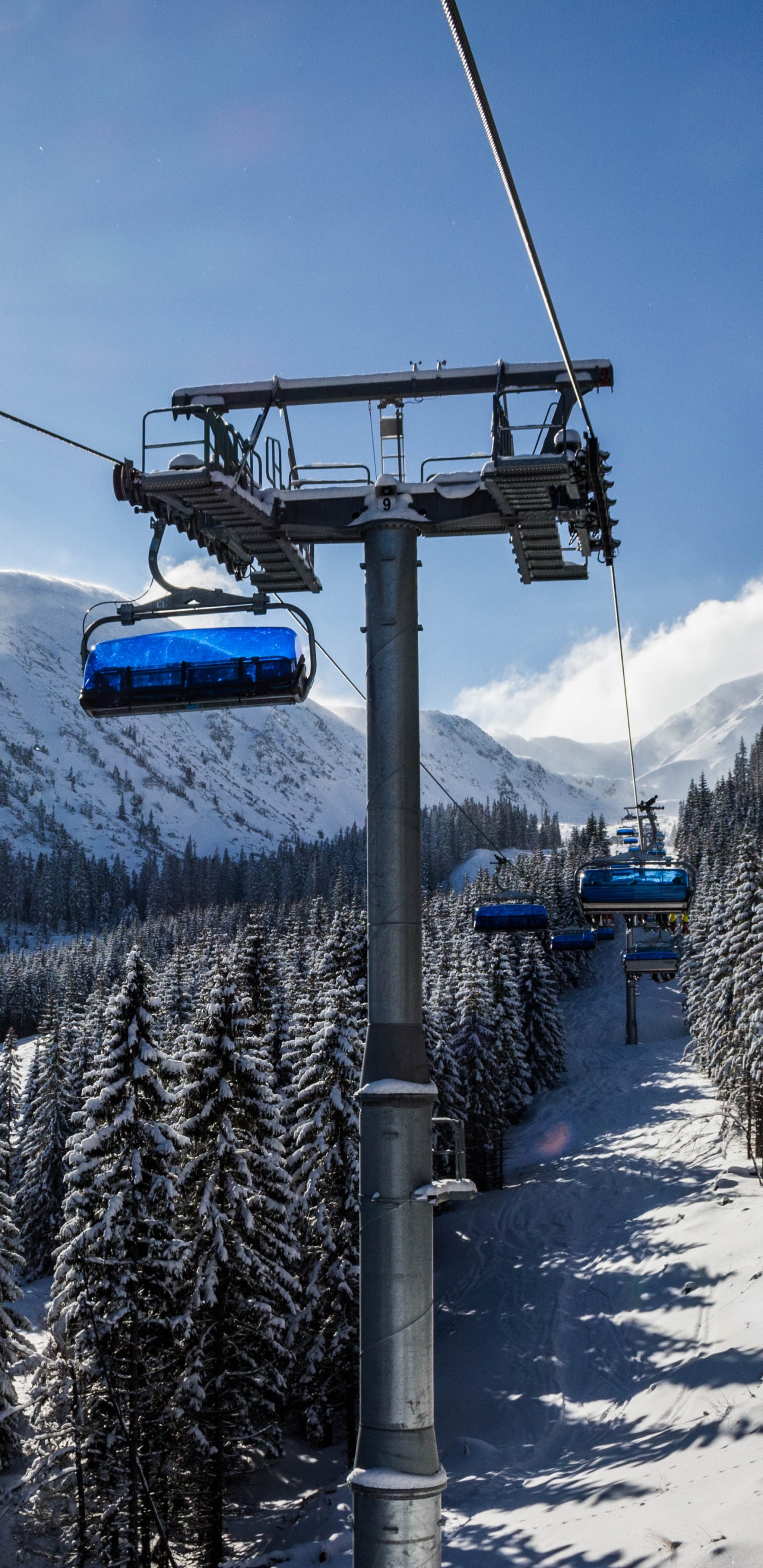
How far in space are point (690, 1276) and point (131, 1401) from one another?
18267 mm

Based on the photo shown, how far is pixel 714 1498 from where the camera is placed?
58.4 ft

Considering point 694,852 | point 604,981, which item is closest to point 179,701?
point 604,981

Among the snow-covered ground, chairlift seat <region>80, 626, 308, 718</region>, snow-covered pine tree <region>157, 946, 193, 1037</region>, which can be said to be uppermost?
chairlift seat <region>80, 626, 308, 718</region>

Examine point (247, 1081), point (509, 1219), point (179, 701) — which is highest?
point (179, 701)

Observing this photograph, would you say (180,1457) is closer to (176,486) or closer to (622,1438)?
(622,1438)

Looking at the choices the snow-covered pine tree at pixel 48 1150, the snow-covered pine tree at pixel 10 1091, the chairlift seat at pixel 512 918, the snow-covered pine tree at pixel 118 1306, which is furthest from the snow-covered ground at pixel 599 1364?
the snow-covered pine tree at pixel 10 1091

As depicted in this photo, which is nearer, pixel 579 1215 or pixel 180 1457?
pixel 180 1457

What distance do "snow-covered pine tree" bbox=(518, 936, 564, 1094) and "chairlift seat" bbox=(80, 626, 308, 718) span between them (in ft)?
197

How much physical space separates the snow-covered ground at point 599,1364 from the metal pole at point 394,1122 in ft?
33.2

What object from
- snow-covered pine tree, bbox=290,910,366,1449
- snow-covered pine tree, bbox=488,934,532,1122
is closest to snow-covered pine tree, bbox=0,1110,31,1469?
snow-covered pine tree, bbox=290,910,366,1449

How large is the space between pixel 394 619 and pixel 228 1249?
74.8 feet

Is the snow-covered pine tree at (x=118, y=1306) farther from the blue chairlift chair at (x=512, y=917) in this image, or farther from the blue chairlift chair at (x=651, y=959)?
the blue chairlift chair at (x=651, y=959)

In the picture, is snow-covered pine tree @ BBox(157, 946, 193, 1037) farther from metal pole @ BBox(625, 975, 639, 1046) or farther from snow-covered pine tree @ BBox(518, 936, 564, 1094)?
metal pole @ BBox(625, 975, 639, 1046)

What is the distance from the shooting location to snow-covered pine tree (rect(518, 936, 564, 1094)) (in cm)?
6719
